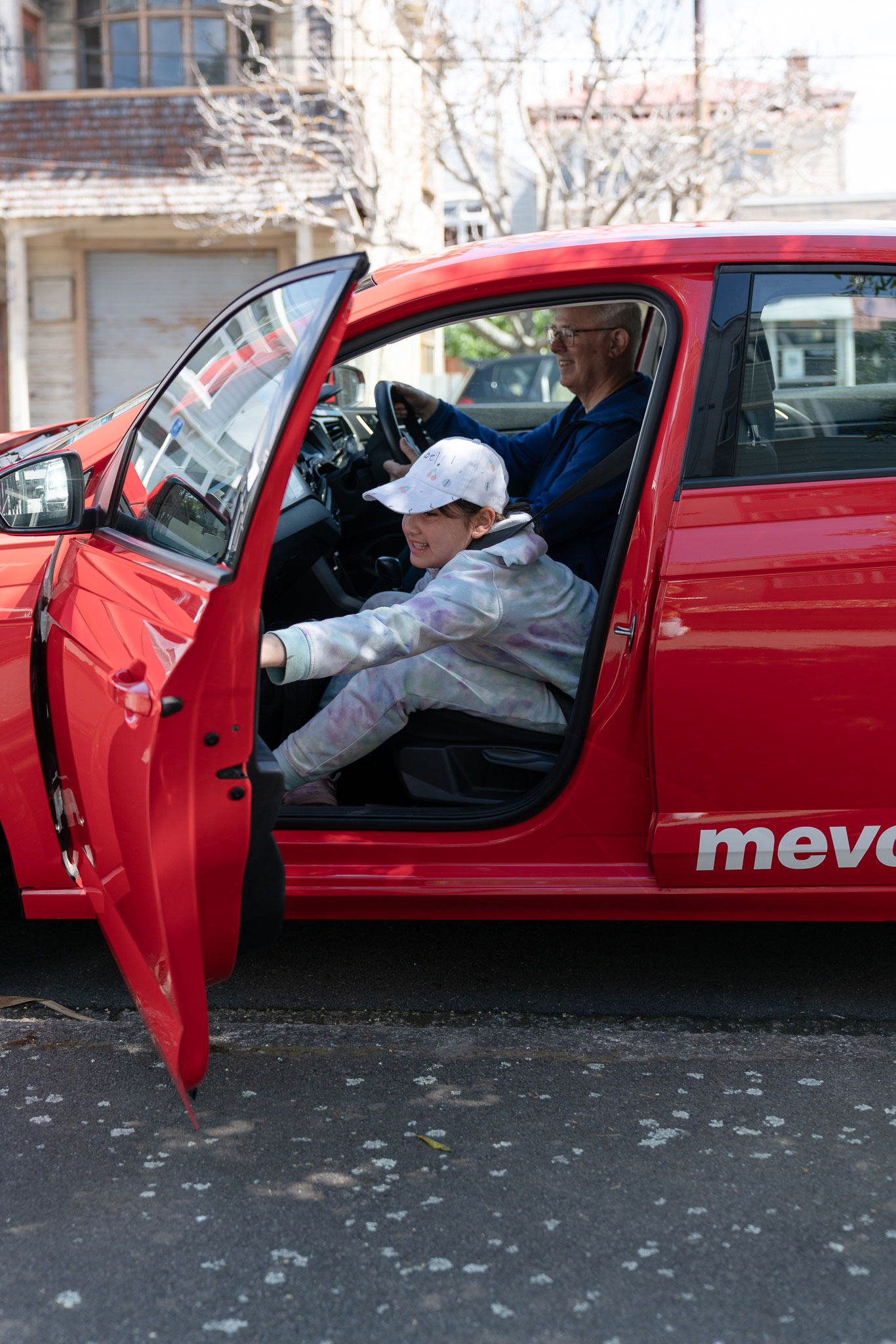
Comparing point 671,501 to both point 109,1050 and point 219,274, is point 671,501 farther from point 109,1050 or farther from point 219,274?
point 219,274

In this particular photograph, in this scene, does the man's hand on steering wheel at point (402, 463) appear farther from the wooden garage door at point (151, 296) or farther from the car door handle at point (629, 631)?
the wooden garage door at point (151, 296)

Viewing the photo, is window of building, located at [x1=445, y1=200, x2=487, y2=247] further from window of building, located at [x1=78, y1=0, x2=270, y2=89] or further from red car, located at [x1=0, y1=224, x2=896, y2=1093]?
red car, located at [x1=0, y1=224, x2=896, y2=1093]

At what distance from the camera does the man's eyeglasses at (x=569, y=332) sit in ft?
11.4

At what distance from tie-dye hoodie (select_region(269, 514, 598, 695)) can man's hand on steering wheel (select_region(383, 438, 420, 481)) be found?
1.42ft

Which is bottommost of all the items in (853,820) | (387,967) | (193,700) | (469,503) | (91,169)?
(387,967)

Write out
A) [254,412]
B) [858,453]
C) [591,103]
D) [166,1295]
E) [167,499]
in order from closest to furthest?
[166,1295] < [254,412] < [167,499] < [858,453] < [591,103]

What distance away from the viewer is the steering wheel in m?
3.84

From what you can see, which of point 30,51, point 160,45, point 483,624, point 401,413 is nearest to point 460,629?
point 483,624

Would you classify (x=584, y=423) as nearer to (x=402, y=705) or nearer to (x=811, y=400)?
(x=811, y=400)

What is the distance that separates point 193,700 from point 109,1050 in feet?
3.82

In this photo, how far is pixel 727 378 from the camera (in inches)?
109

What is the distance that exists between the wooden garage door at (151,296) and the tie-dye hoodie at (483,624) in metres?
15.2

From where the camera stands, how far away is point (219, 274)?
1730cm

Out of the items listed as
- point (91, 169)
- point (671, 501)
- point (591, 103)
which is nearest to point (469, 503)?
point (671, 501)
